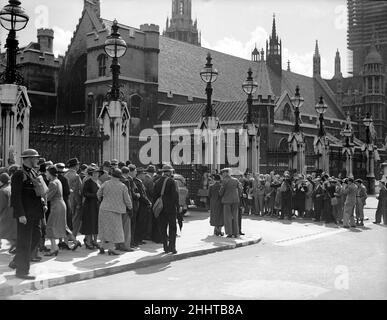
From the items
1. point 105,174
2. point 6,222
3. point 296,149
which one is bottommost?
point 6,222

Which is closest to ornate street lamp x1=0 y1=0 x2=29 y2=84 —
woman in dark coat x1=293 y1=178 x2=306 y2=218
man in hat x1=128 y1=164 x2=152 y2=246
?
man in hat x1=128 y1=164 x2=152 y2=246

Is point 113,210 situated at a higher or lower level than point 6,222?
higher

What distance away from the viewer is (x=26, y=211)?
7969 mm

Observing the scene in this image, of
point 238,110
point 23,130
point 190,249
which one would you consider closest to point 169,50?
point 238,110

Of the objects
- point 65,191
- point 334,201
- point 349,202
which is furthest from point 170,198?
point 334,201

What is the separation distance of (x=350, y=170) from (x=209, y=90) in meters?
17.8

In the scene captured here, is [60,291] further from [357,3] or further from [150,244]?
[357,3]

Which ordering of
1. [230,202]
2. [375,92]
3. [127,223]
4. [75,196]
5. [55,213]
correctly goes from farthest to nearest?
[375,92], [230,202], [75,196], [127,223], [55,213]

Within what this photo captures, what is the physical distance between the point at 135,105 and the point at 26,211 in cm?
3160

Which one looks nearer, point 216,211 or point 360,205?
point 216,211

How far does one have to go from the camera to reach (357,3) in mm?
64625

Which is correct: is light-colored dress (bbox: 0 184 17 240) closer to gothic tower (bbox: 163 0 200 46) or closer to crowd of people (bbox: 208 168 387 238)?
crowd of people (bbox: 208 168 387 238)

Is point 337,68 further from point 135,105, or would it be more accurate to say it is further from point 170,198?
point 170,198

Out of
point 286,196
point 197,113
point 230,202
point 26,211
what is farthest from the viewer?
point 197,113
